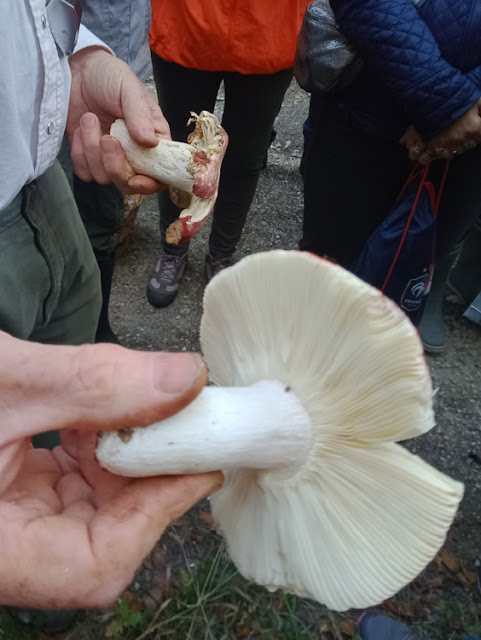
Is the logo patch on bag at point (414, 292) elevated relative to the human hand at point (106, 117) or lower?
lower

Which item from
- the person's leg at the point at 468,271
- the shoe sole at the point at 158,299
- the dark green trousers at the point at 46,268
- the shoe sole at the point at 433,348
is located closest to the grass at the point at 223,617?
the dark green trousers at the point at 46,268

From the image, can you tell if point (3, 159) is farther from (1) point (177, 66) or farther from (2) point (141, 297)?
(2) point (141, 297)

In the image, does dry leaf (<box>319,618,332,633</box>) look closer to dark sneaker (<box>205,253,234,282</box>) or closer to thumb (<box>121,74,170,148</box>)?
thumb (<box>121,74,170,148</box>)

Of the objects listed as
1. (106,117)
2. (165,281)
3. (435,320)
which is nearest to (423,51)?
(106,117)

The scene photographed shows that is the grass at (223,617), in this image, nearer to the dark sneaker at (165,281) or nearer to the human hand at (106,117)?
the human hand at (106,117)

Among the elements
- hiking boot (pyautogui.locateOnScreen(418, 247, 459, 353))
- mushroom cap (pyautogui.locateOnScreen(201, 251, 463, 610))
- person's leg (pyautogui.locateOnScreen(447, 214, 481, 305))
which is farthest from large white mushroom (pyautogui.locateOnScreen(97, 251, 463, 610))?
person's leg (pyautogui.locateOnScreen(447, 214, 481, 305))

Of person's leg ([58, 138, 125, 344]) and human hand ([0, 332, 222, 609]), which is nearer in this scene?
human hand ([0, 332, 222, 609])

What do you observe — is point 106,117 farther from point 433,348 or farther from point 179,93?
point 433,348
